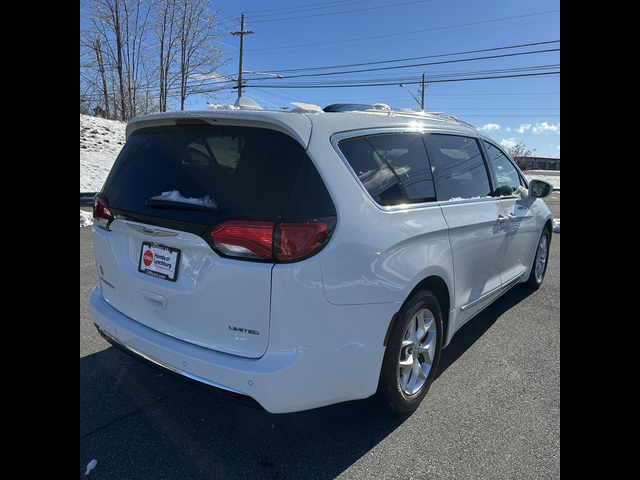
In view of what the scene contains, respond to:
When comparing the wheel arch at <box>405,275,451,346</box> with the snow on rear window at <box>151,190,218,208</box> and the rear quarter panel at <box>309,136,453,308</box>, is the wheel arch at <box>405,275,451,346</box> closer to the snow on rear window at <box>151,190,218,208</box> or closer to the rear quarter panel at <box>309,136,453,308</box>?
the rear quarter panel at <box>309,136,453,308</box>

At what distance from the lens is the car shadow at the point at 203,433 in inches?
86.1

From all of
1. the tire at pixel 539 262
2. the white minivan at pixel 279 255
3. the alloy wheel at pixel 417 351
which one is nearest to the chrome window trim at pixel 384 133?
the white minivan at pixel 279 255

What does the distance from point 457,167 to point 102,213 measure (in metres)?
2.49

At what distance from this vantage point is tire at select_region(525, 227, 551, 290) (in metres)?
5.07

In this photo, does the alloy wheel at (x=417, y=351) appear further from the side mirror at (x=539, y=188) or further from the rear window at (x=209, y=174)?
the side mirror at (x=539, y=188)

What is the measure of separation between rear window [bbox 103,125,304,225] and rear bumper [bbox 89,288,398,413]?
58cm

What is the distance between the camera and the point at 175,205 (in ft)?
7.20

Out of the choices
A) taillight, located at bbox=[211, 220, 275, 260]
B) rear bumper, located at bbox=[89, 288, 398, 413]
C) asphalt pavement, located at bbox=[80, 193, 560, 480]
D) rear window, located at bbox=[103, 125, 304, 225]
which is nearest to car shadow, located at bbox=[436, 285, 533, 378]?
asphalt pavement, located at bbox=[80, 193, 560, 480]

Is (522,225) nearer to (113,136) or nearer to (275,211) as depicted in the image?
(275,211)

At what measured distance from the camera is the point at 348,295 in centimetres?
212

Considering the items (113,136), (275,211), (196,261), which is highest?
(113,136)
